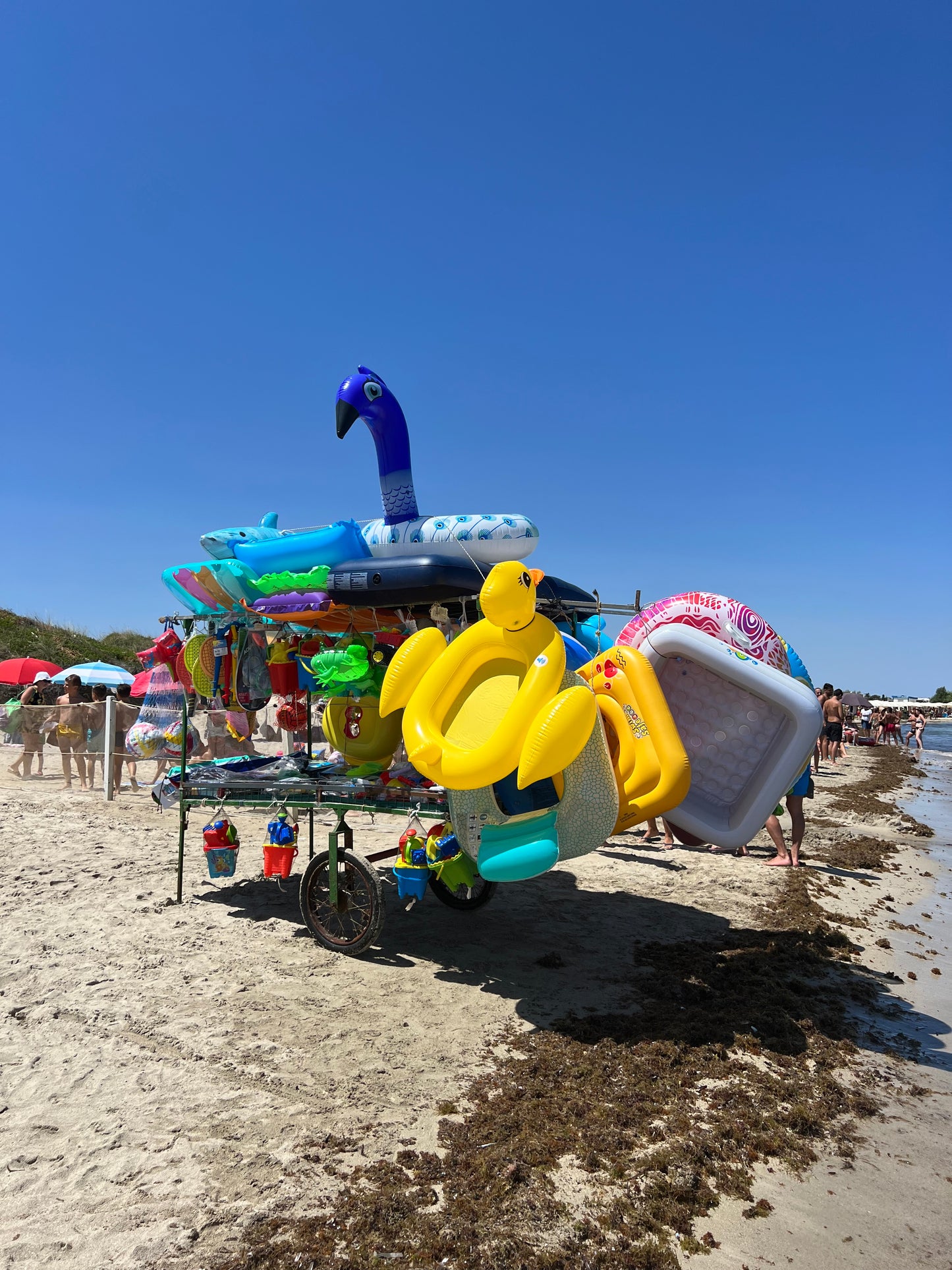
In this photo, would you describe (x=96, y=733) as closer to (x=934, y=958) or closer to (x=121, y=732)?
(x=121, y=732)

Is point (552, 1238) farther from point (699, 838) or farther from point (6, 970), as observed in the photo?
point (6, 970)

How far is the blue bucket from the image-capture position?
517cm

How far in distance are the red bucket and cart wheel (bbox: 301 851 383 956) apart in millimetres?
272

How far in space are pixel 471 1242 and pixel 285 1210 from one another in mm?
744

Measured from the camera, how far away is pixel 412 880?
5188 mm

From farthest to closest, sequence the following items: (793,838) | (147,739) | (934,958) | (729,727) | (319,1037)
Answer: (793,838) → (147,739) → (934,958) → (319,1037) → (729,727)

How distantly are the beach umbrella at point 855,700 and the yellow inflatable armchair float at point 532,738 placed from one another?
42.1 metres

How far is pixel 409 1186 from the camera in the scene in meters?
3.17

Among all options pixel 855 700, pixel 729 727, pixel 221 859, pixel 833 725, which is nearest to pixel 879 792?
pixel 833 725

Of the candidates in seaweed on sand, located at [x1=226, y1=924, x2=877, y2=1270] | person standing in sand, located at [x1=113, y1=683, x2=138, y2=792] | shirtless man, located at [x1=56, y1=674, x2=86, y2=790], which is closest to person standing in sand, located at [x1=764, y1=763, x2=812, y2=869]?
seaweed on sand, located at [x1=226, y1=924, x2=877, y2=1270]

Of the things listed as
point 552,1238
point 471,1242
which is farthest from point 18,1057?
point 552,1238

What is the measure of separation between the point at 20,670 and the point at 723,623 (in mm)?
18639

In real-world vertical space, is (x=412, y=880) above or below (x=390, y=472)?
below

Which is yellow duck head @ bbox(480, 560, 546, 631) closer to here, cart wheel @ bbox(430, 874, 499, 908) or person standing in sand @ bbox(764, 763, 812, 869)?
cart wheel @ bbox(430, 874, 499, 908)
